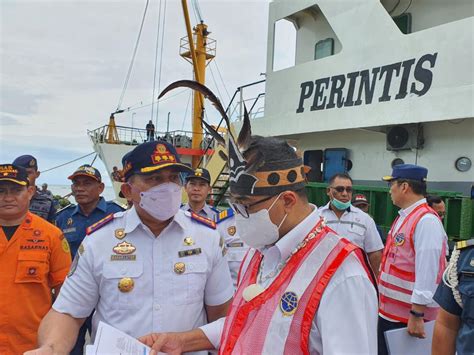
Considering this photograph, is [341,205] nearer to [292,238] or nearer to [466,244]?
[466,244]

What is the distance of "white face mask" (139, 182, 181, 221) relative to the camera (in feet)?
6.39

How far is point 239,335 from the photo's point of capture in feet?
4.49

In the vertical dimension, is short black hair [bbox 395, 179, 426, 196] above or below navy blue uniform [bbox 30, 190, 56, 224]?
above

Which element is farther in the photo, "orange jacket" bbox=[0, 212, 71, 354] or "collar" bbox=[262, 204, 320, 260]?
"orange jacket" bbox=[0, 212, 71, 354]

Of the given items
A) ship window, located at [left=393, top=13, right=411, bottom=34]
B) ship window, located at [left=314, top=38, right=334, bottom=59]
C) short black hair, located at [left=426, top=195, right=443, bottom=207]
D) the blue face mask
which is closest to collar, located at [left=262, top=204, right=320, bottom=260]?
the blue face mask

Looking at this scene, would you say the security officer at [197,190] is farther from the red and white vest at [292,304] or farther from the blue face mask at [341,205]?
the red and white vest at [292,304]

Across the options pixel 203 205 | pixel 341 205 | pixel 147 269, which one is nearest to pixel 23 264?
pixel 147 269

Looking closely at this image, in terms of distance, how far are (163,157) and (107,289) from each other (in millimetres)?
692

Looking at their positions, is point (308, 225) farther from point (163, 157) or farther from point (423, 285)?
point (423, 285)

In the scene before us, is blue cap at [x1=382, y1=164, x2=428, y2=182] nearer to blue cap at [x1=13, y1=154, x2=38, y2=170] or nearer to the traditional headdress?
the traditional headdress

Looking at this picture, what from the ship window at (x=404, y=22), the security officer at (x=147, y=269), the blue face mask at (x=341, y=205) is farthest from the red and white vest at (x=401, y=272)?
the ship window at (x=404, y=22)

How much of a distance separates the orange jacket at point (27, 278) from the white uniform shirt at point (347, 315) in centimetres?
206

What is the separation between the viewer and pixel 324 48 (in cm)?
923

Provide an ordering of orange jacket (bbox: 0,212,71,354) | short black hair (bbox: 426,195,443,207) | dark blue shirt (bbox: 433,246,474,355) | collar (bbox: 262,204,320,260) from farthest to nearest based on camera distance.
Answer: short black hair (bbox: 426,195,443,207) → orange jacket (bbox: 0,212,71,354) → dark blue shirt (bbox: 433,246,474,355) → collar (bbox: 262,204,320,260)
